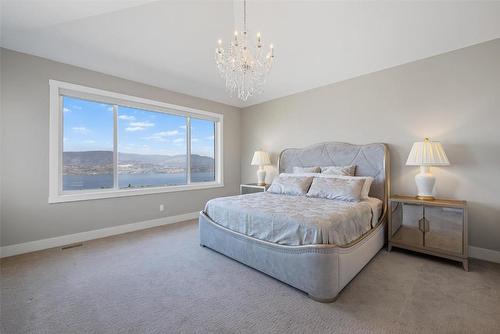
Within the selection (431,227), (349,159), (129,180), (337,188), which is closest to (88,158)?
(129,180)

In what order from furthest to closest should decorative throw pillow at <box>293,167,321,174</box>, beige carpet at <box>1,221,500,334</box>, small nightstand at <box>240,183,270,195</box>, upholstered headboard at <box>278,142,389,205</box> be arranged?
small nightstand at <box>240,183,270,195</box> → decorative throw pillow at <box>293,167,321,174</box> → upholstered headboard at <box>278,142,389,205</box> → beige carpet at <box>1,221,500,334</box>

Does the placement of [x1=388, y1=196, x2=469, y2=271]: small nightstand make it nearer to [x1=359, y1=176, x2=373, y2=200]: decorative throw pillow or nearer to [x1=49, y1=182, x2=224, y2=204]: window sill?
[x1=359, y1=176, x2=373, y2=200]: decorative throw pillow

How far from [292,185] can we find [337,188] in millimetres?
716

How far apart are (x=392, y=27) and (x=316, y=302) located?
10.9ft

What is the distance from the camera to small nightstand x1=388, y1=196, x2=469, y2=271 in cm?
237

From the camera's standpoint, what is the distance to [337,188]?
292 centimetres

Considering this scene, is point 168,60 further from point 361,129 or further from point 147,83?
point 361,129

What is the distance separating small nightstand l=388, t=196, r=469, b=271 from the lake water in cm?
375

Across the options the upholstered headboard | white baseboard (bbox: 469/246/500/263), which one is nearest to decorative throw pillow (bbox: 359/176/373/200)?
the upholstered headboard

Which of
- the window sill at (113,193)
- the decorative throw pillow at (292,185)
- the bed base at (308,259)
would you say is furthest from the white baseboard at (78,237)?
the decorative throw pillow at (292,185)

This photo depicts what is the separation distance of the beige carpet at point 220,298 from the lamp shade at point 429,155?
1191 millimetres

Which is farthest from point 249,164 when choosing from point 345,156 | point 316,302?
point 316,302

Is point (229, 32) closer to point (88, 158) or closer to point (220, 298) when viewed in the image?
point (88, 158)

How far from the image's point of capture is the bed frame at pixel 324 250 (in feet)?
5.84
